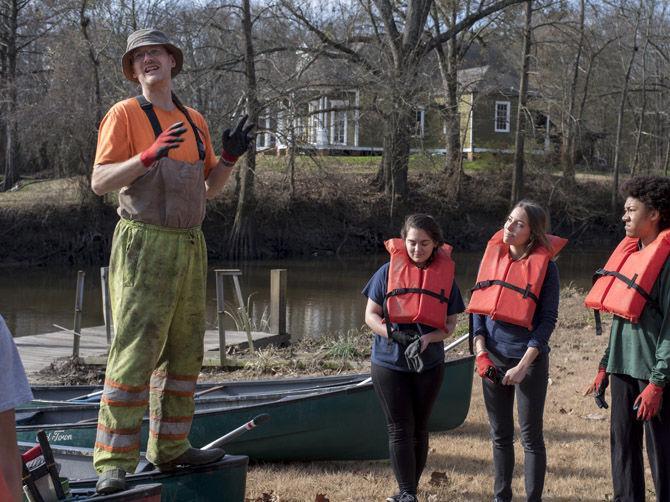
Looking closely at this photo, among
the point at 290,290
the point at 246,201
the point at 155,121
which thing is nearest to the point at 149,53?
the point at 155,121

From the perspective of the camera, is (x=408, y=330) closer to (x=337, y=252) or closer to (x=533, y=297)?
(x=533, y=297)

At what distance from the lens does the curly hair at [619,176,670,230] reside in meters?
4.23

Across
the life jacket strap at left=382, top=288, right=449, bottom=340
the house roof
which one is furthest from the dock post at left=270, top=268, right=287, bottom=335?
the house roof

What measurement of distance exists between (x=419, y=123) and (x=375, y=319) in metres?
23.1

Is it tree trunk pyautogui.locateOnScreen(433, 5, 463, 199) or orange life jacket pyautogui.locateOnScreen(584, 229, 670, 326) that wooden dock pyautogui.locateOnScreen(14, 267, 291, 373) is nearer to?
orange life jacket pyautogui.locateOnScreen(584, 229, 670, 326)

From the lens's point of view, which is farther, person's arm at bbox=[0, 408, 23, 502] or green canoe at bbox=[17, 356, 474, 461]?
green canoe at bbox=[17, 356, 474, 461]

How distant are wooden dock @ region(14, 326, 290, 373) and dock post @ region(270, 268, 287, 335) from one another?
14 centimetres

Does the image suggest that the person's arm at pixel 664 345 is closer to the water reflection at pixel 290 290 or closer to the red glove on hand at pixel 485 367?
the red glove on hand at pixel 485 367

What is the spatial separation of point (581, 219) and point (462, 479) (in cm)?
2610

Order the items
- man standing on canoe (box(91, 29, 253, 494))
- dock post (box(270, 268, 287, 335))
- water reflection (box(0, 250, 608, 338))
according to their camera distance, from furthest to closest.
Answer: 1. water reflection (box(0, 250, 608, 338))
2. dock post (box(270, 268, 287, 335))
3. man standing on canoe (box(91, 29, 253, 494))

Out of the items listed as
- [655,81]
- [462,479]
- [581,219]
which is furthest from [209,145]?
[655,81]

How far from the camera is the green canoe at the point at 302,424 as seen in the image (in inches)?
215

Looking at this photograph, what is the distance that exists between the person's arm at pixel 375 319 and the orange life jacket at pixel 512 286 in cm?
46

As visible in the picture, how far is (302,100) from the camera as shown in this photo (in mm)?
25000
